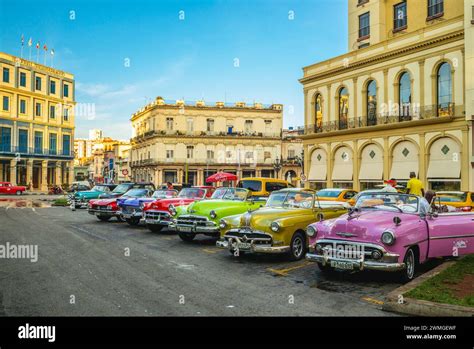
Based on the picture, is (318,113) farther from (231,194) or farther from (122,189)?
(231,194)

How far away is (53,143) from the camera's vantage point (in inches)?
2618

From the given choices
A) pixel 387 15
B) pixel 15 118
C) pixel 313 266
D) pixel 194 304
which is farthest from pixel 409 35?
pixel 15 118

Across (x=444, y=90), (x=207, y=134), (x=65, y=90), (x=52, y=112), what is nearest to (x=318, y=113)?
(x=444, y=90)

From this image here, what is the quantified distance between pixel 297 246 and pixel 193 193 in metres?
7.06

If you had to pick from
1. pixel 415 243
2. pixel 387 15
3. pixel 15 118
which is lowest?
pixel 415 243

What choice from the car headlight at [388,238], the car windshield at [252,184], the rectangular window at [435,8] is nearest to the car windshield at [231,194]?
the car windshield at [252,184]

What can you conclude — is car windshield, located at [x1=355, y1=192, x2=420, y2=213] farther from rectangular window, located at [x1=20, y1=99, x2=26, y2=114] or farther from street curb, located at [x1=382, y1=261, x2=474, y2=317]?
rectangular window, located at [x1=20, y1=99, x2=26, y2=114]

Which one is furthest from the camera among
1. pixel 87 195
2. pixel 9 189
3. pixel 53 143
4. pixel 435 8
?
pixel 53 143

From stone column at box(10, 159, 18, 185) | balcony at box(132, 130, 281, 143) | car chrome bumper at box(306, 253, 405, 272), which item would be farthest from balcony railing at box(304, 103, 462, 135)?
stone column at box(10, 159, 18, 185)

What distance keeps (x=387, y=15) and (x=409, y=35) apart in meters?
5.85

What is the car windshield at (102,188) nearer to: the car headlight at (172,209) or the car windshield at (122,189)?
the car windshield at (122,189)

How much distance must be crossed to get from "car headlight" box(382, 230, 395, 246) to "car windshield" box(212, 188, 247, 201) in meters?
6.51
